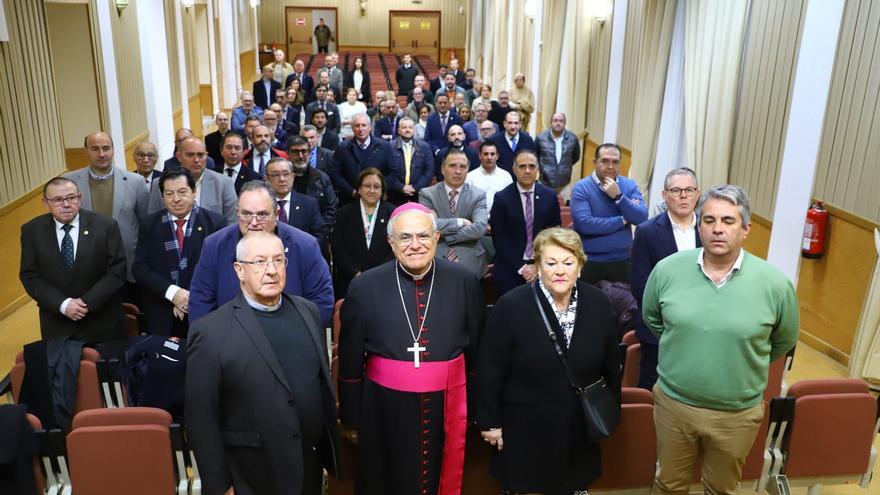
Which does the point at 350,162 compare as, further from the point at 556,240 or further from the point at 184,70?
the point at 184,70

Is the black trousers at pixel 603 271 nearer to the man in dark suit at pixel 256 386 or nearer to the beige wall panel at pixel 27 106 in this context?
the man in dark suit at pixel 256 386

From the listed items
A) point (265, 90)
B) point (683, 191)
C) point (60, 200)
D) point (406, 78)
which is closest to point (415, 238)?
point (683, 191)

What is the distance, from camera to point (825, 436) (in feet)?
10.4

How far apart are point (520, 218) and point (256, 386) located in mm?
2730

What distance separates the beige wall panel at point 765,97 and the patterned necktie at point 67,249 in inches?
202

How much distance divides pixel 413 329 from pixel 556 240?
2.16ft

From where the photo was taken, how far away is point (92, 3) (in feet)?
27.9

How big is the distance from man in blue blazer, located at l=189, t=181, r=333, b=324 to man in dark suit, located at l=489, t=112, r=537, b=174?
412 centimetres

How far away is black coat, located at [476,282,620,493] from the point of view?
2662 millimetres

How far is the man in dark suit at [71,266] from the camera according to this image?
3.97m

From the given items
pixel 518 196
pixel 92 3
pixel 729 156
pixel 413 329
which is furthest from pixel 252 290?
pixel 92 3

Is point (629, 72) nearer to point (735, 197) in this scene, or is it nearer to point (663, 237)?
point (663, 237)

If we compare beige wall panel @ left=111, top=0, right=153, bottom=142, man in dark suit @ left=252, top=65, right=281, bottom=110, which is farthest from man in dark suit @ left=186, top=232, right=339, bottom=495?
man in dark suit @ left=252, top=65, right=281, bottom=110

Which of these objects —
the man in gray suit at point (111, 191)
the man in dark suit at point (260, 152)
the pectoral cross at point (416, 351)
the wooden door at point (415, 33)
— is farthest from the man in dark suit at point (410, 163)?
the wooden door at point (415, 33)
